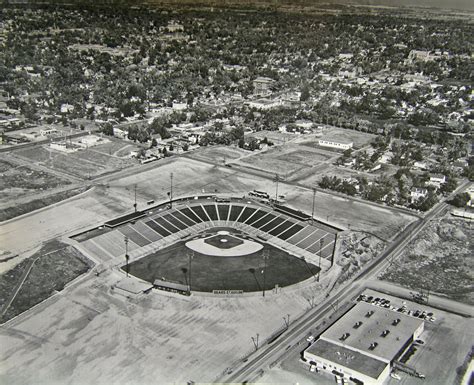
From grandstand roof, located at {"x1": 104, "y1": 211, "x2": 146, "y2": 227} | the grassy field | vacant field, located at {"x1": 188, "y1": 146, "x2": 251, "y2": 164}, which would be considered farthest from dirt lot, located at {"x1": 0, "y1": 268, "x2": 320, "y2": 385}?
vacant field, located at {"x1": 188, "y1": 146, "x2": 251, "y2": 164}

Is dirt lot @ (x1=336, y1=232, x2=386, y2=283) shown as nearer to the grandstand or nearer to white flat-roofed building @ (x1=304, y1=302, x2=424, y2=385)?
the grandstand

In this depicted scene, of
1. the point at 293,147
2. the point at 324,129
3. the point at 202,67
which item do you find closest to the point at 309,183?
the point at 293,147

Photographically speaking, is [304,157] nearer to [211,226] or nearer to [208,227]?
[211,226]

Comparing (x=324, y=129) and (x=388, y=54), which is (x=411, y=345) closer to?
(x=324, y=129)

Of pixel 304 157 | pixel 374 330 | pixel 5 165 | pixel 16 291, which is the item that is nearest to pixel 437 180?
pixel 304 157

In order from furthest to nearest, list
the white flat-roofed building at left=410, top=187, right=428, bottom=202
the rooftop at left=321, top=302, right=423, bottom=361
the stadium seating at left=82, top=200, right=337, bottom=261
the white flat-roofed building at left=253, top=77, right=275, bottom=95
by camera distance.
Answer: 1. the white flat-roofed building at left=253, top=77, right=275, bottom=95
2. the white flat-roofed building at left=410, top=187, right=428, bottom=202
3. the stadium seating at left=82, top=200, right=337, bottom=261
4. the rooftop at left=321, top=302, right=423, bottom=361

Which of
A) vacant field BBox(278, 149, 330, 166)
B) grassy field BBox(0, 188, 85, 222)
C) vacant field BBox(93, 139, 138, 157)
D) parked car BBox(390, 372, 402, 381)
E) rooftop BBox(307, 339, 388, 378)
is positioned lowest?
vacant field BBox(278, 149, 330, 166)

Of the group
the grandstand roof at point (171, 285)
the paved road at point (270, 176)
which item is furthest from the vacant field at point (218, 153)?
the grandstand roof at point (171, 285)

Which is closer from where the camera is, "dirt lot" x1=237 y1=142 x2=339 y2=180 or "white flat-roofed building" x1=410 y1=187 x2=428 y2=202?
"white flat-roofed building" x1=410 y1=187 x2=428 y2=202

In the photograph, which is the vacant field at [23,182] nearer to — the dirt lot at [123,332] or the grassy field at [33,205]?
the grassy field at [33,205]
